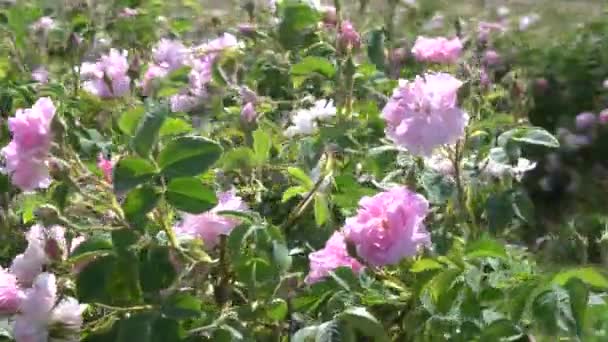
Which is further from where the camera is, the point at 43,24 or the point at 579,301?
the point at 43,24

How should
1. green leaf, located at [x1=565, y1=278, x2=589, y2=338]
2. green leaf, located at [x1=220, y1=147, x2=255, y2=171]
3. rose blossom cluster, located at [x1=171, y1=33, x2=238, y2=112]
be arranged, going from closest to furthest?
green leaf, located at [x1=565, y1=278, x2=589, y2=338]
green leaf, located at [x1=220, y1=147, x2=255, y2=171]
rose blossom cluster, located at [x1=171, y1=33, x2=238, y2=112]

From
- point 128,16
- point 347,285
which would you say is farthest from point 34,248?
point 128,16

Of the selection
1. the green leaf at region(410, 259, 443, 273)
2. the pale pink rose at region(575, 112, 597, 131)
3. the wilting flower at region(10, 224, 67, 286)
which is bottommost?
the pale pink rose at region(575, 112, 597, 131)

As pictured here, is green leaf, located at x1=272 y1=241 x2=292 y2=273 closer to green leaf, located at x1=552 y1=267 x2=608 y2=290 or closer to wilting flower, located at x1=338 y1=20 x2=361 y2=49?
green leaf, located at x1=552 y1=267 x2=608 y2=290

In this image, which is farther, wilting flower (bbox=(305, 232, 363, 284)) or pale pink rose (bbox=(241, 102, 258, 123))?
pale pink rose (bbox=(241, 102, 258, 123))

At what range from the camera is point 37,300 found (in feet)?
3.55

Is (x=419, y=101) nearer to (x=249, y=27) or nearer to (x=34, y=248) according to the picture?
(x=34, y=248)

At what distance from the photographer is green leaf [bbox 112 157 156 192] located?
1.03m

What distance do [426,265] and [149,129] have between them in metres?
0.30

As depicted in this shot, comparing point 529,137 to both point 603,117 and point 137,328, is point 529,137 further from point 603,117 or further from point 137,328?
point 603,117

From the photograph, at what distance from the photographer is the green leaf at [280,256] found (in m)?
1.12

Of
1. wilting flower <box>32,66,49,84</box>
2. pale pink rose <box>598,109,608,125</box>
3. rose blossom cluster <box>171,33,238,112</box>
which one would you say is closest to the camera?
rose blossom cluster <box>171,33,238,112</box>

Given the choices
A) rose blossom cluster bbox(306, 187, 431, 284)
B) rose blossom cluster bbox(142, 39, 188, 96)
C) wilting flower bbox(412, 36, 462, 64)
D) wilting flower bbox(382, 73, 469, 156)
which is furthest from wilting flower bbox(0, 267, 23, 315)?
wilting flower bbox(412, 36, 462, 64)

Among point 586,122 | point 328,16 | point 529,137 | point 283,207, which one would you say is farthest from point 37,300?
point 586,122
